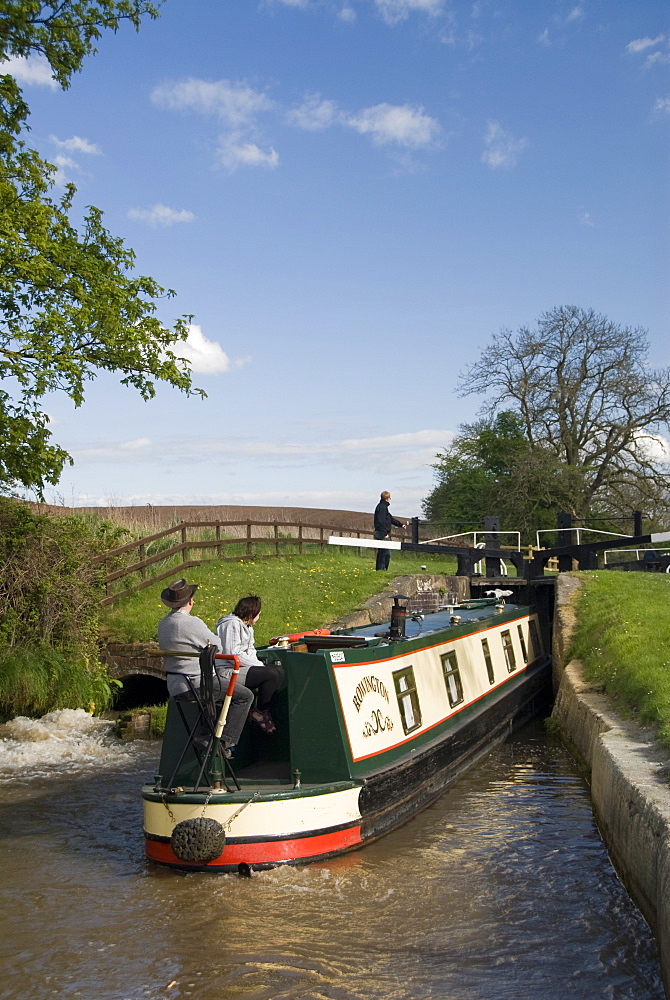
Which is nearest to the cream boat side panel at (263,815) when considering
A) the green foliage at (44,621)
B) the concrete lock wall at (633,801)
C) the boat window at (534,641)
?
the concrete lock wall at (633,801)

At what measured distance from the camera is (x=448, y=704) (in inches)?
396

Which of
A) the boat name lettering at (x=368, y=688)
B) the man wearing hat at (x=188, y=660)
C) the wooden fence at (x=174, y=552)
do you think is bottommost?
the boat name lettering at (x=368, y=688)

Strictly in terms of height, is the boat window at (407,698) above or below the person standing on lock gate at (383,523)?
below

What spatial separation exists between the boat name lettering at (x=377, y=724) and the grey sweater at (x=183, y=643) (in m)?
1.59

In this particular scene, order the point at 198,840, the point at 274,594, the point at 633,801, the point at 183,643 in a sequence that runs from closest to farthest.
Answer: the point at 633,801
the point at 198,840
the point at 183,643
the point at 274,594

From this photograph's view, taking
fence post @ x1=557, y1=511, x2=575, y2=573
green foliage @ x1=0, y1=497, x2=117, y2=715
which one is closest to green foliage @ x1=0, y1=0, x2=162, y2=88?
green foliage @ x1=0, y1=497, x2=117, y2=715

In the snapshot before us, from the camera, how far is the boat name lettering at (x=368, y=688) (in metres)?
7.74

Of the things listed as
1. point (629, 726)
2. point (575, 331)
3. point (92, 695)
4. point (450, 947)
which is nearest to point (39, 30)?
point (92, 695)

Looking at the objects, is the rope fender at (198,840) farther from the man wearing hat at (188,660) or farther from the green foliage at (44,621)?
the green foliage at (44,621)

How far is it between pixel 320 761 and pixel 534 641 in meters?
9.01

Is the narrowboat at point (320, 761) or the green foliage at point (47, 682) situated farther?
the green foliage at point (47, 682)

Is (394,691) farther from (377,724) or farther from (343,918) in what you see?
(343,918)

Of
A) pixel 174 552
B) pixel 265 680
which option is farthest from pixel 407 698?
pixel 174 552

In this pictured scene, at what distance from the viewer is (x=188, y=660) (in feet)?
22.8
